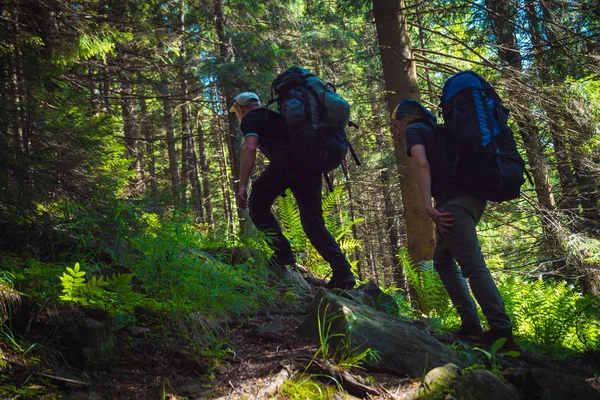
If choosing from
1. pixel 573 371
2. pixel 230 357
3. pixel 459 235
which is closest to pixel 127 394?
pixel 230 357

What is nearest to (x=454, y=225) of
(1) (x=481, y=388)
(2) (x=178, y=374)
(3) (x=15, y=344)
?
(1) (x=481, y=388)

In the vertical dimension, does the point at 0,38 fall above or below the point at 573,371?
above

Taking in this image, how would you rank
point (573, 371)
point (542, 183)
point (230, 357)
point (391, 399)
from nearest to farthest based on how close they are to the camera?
1. point (391, 399)
2. point (230, 357)
3. point (573, 371)
4. point (542, 183)

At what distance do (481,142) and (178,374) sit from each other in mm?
2677

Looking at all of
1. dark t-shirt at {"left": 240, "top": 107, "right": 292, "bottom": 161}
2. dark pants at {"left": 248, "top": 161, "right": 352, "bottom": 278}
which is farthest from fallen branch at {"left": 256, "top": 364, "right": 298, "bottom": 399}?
dark t-shirt at {"left": 240, "top": 107, "right": 292, "bottom": 161}

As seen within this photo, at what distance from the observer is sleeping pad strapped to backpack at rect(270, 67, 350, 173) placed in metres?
3.97

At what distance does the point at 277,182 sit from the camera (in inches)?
179

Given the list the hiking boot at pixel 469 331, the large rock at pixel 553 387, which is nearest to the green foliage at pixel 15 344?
the large rock at pixel 553 387

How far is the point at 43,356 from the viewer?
2193 mm

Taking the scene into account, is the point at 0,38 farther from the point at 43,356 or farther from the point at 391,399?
the point at 391,399

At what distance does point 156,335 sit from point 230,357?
49 cm

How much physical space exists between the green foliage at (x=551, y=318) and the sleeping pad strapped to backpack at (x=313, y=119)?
260 centimetres

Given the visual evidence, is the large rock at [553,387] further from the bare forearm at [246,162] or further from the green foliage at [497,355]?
the bare forearm at [246,162]

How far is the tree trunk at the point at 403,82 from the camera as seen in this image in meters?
6.47
